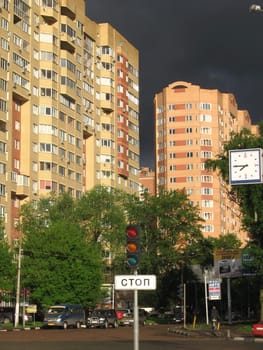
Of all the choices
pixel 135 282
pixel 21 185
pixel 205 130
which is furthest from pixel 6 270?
pixel 205 130

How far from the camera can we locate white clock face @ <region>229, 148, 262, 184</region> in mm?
29281

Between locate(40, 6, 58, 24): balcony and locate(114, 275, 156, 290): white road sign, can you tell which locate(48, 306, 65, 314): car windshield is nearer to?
locate(114, 275, 156, 290): white road sign

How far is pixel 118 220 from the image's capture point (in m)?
87.9

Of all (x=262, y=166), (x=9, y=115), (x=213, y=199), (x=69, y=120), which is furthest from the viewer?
(x=213, y=199)

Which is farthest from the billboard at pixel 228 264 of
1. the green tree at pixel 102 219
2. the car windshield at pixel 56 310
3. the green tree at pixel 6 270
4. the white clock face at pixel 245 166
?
the white clock face at pixel 245 166

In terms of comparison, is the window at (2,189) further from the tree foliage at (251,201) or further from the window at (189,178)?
the window at (189,178)

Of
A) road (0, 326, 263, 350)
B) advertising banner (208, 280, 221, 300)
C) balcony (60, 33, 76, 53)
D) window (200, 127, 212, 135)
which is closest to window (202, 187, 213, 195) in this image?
window (200, 127, 212, 135)

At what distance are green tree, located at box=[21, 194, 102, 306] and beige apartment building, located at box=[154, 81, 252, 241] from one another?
270 feet

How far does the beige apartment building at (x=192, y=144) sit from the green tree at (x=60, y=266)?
8228 centimetres

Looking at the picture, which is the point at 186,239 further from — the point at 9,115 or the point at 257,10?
the point at 257,10

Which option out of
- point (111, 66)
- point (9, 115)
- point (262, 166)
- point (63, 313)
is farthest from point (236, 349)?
point (111, 66)

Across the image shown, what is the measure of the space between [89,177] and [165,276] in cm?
2970

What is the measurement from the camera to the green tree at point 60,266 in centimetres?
7262

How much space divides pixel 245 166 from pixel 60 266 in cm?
4613
